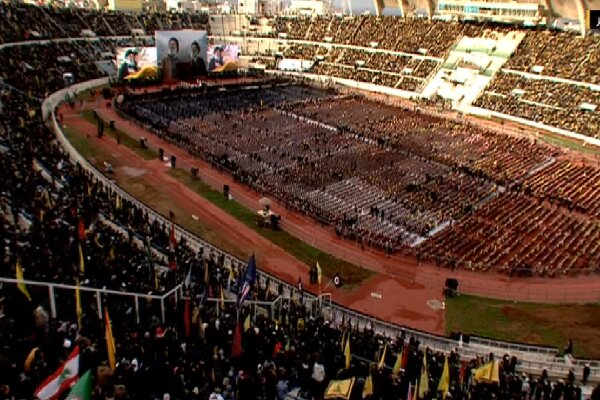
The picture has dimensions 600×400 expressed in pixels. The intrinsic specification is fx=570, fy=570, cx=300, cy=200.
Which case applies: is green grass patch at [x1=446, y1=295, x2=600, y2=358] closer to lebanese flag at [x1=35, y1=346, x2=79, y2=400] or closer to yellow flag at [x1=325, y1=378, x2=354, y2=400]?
yellow flag at [x1=325, y1=378, x2=354, y2=400]

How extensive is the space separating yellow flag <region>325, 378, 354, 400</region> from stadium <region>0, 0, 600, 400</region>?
0.08m

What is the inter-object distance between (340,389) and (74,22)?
92.3 m

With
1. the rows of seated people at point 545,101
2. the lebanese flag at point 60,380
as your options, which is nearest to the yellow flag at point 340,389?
the lebanese flag at point 60,380

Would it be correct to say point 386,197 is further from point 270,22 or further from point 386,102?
point 270,22

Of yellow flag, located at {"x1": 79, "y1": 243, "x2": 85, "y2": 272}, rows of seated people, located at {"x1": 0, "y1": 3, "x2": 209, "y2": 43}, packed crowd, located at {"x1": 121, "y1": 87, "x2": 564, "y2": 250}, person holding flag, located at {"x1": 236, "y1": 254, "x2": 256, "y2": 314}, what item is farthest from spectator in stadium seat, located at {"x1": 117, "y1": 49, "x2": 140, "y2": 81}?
person holding flag, located at {"x1": 236, "y1": 254, "x2": 256, "y2": 314}

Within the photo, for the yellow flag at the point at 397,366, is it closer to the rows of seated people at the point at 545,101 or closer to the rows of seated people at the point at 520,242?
the rows of seated people at the point at 520,242

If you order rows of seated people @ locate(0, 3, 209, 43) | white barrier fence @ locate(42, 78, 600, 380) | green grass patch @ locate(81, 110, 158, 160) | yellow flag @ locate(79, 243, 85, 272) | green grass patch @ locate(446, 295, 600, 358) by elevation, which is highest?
rows of seated people @ locate(0, 3, 209, 43)

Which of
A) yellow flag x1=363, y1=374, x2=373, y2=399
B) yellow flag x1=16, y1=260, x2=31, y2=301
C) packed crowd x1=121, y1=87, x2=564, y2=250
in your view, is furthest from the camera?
packed crowd x1=121, y1=87, x2=564, y2=250

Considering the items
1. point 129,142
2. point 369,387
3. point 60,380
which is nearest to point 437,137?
point 129,142

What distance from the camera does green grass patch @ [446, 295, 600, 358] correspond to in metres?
24.7

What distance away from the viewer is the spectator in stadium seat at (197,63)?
8056 centimetres

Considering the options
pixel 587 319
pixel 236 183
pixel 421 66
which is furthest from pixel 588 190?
pixel 421 66

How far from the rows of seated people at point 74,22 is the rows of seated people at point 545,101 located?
59477 mm

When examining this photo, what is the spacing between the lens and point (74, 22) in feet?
300
